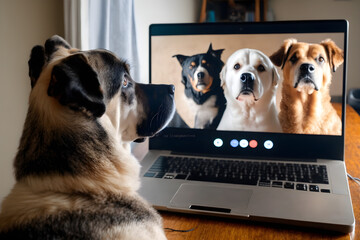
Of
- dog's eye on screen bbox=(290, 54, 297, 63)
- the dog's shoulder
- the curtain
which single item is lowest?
the dog's shoulder

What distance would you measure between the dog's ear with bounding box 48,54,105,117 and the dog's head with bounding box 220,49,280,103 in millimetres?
630

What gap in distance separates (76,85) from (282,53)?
2.52 ft

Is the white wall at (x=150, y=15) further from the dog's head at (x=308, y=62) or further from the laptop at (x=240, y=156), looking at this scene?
the dog's head at (x=308, y=62)

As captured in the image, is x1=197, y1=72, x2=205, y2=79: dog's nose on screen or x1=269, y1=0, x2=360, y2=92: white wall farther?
x1=269, y1=0, x2=360, y2=92: white wall

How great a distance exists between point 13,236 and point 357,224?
0.77 meters

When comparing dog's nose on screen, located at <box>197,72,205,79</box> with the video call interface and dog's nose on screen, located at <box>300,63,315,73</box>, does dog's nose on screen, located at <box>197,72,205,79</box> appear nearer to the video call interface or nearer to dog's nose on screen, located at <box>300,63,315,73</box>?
the video call interface

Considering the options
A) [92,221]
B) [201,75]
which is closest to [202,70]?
[201,75]

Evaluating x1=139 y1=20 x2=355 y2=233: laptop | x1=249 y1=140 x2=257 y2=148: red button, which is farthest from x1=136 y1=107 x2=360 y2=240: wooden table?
x1=249 y1=140 x2=257 y2=148: red button

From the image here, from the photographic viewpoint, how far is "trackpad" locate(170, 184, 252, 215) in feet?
3.08

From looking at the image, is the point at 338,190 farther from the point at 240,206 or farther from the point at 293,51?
the point at 293,51

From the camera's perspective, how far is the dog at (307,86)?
1.18 metres

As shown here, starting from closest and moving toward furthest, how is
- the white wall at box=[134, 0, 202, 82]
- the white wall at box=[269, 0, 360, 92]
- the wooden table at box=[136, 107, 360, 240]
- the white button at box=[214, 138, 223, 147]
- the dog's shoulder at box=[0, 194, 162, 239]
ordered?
the dog's shoulder at box=[0, 194, 162, 239]
the wooden table at box=[136, 107, 360, 240]
the white button at box=[214, 138, 223, 147]
the white wall at box=[134, 0, 202, 82]
the white wall at box=[269, 0, 360, 92]

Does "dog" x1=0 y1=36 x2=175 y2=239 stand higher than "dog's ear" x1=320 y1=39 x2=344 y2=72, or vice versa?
"dog's ear" x1=320 y1=39 x2=344 y2=72

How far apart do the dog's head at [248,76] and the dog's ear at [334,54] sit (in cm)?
17
